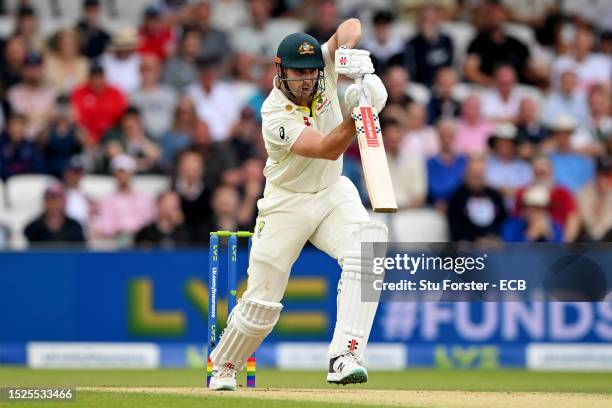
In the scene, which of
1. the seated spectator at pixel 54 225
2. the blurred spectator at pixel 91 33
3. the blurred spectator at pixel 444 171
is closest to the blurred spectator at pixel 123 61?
the blurred spectator at pixel 91 33

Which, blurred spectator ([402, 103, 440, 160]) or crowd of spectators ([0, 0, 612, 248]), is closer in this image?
crowd of spectators ([0, 0, 612, 248])

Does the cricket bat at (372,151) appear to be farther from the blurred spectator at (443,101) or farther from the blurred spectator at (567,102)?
the blurred spectator at (567,102)

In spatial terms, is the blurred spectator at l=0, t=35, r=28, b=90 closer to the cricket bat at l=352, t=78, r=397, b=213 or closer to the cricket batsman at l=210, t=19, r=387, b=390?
the cricket batsman at l=210, t=19, r=387, b=390

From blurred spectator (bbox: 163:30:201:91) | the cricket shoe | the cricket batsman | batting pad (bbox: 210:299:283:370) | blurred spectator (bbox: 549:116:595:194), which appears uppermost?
blurred spectator (bbox: 163:30:201:91)

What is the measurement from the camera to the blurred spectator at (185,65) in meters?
14.8

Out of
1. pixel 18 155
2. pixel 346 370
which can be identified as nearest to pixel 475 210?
pixel 18 155

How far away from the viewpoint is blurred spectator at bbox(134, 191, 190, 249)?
1282 centimetres

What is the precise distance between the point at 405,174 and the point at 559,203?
1455 mm

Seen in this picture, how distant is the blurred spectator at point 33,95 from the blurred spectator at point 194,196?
2.03 m

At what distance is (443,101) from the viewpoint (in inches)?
564

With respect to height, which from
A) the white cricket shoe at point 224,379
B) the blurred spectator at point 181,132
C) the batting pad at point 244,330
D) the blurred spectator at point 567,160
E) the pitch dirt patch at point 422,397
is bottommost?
the pitch dirt patch at point 422,397

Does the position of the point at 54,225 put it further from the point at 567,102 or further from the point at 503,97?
the point at 567,102

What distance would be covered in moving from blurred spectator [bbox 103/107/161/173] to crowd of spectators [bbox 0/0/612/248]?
0.07ft

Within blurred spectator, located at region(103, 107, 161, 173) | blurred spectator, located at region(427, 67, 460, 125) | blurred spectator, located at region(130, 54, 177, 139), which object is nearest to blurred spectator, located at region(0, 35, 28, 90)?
blurred spectator, located at region(130, 54, 177, 139)
